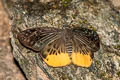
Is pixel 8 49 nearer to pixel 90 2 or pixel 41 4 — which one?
pixel 41 4

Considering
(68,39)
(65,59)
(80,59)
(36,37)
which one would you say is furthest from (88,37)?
(36,37)

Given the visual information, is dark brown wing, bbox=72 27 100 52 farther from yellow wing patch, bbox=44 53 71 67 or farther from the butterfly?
yellow wing patch, bbox=44 53 71 67

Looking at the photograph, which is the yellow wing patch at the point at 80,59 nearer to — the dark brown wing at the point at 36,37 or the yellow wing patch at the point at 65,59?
the yellow wing patch at the point at 65,59

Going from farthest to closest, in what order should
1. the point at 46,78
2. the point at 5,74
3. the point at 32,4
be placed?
the point at 5,74 < the point at 32,4 < the point at 46,78

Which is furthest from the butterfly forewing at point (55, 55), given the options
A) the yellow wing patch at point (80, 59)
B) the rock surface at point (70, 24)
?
the rock surface at point (70, 24)

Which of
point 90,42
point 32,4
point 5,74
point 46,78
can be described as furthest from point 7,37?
point 90,42

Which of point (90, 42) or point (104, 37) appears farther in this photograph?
Result: point (104, 37)

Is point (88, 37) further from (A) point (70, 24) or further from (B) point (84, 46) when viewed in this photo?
(A) point (70, 24)

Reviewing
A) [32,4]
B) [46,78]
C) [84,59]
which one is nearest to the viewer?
[84,59]
